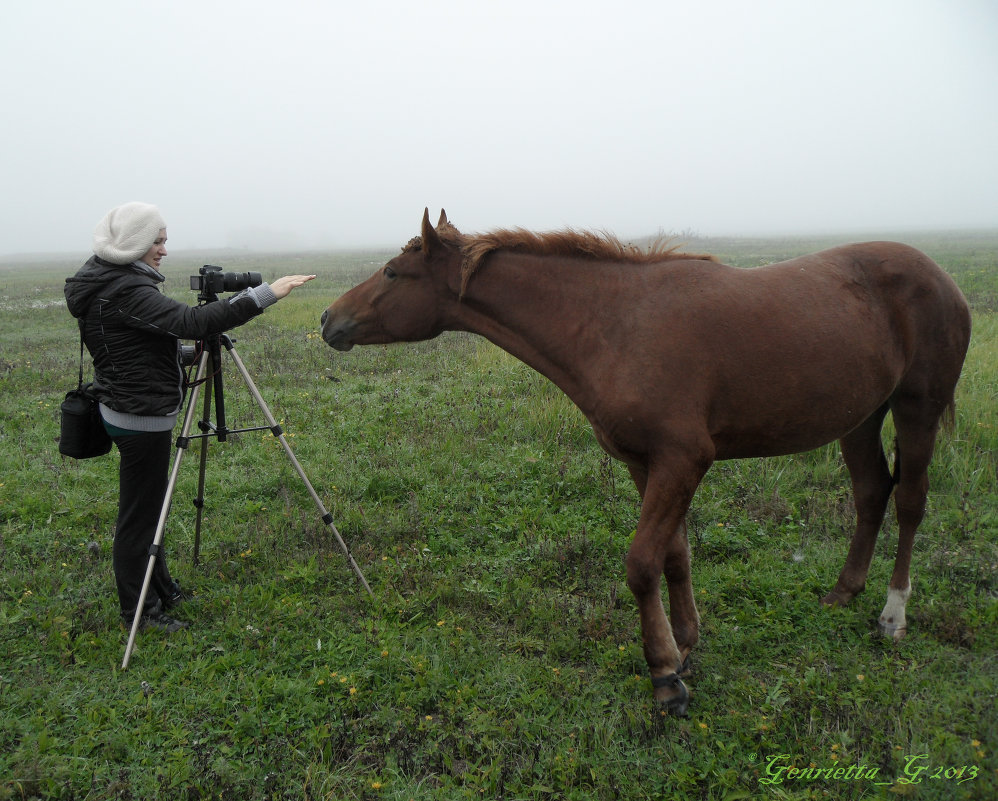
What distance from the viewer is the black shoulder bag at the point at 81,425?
403 centimetres

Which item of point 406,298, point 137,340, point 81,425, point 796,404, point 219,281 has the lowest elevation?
point 81,425

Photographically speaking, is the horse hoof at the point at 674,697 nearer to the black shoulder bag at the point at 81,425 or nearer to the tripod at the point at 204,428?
the tripod at the point at 204,428

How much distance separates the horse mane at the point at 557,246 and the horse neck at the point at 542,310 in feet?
0.21

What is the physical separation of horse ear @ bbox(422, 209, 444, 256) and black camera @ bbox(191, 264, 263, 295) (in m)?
1.15

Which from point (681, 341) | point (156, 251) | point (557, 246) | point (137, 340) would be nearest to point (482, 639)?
point (681, 341)

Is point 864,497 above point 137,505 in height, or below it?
below

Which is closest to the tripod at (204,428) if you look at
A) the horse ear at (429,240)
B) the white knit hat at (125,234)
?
the white knit hat at (125,234)

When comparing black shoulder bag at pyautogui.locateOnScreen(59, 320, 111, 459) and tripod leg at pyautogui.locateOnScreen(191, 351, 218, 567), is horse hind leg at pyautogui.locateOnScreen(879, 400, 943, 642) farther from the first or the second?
black shoulder bag at pyautogui.locateOnScreen(59, 320, 111, 459)

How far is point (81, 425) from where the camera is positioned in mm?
4051

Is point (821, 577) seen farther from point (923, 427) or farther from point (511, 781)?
point (511, 781)

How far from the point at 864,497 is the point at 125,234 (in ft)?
17.2

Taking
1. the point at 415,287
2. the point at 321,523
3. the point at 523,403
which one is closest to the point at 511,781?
the point at 415,287

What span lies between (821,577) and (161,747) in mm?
4440

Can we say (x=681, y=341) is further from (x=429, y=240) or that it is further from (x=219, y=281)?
(x=219, y=281)
